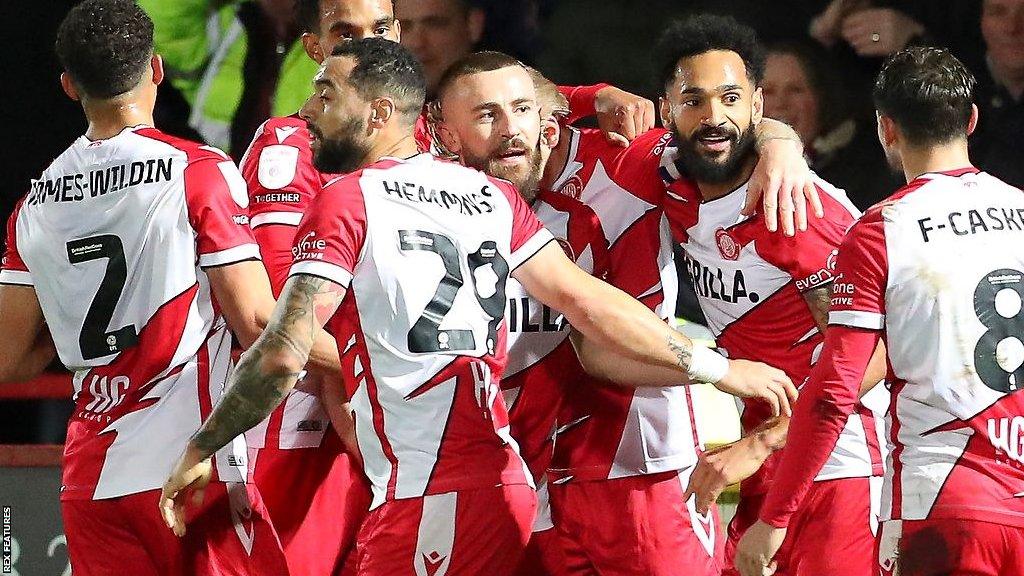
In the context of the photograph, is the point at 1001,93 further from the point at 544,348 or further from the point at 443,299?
the point at 443,299

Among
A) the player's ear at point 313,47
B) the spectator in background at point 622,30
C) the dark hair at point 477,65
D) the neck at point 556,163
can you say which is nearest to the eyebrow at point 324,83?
the dark hair at point 477,65

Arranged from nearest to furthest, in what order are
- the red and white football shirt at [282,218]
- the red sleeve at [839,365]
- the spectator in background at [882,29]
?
1. the red sleeve at [839,365]
2. the red and white football shirt at [282,218]
3. the spectator in background at [882,29]

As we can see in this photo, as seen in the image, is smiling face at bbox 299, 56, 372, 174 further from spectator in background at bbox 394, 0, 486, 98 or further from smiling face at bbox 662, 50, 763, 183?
spectator in background at bbox 394, 0, 486, 98

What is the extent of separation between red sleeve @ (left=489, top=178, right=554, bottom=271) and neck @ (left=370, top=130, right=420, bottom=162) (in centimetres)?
23

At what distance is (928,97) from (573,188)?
1233 mm

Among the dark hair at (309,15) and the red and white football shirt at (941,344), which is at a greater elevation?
the dark hair at (309,15)

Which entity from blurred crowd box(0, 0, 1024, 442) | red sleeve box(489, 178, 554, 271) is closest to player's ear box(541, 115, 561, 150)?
red sleeve box(489, 178, 554, 271)

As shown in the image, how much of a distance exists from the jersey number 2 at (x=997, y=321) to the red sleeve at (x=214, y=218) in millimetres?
1867

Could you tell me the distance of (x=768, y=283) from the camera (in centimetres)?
408

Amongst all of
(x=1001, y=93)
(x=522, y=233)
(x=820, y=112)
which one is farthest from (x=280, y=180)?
(x=1001, y=93)

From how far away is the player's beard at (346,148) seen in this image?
346 centimetres

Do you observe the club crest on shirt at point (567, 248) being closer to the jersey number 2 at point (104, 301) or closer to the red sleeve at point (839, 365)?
the red sleeve at point (839, 365)

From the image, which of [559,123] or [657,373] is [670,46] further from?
[657,373]

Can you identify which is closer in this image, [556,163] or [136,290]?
[136,290]
